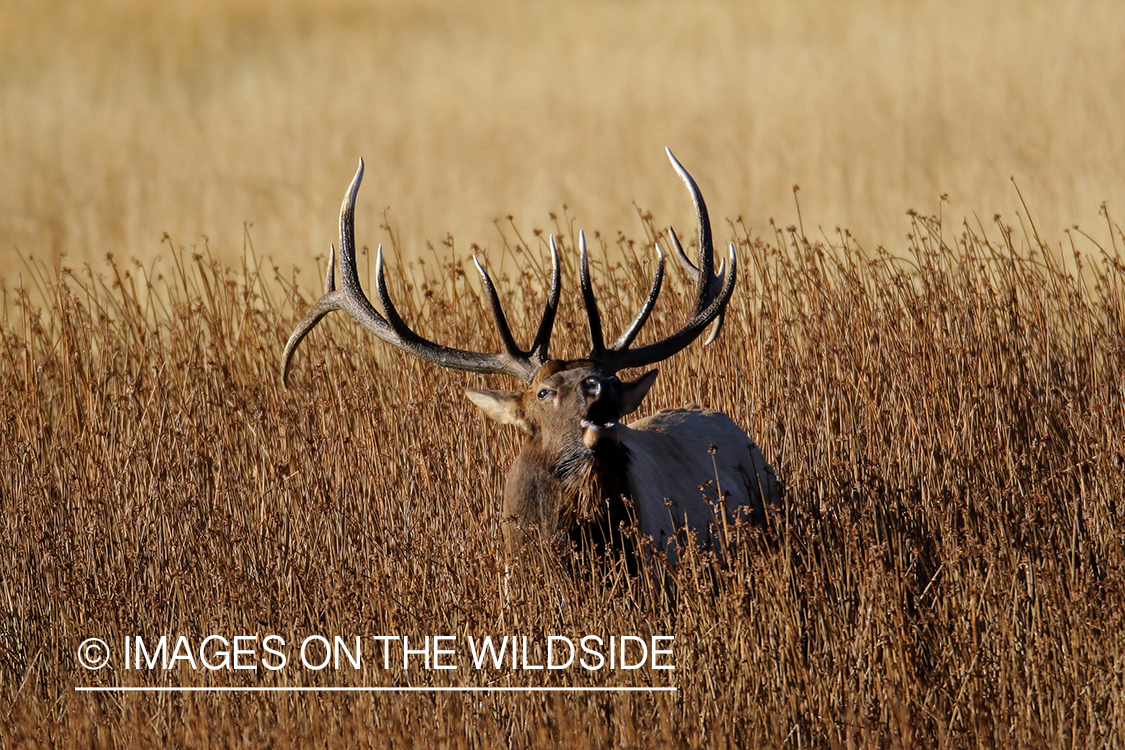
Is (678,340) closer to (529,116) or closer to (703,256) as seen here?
(703,256)

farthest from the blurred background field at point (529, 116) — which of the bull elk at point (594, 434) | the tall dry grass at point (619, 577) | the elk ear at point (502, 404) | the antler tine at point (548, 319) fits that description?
the elk ear at point (502, 404)

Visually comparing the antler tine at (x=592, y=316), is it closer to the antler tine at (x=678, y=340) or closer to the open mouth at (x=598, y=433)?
the antler tine at (x=678, y=340)

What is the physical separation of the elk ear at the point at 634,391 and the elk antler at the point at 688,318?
0.12 metres

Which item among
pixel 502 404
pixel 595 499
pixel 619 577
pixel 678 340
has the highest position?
pixel 678 340

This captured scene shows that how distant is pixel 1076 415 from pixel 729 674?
2.45 meters

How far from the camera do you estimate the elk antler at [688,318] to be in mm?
4328

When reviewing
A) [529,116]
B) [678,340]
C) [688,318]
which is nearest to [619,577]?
[678,340]

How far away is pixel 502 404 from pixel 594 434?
53 centimetres

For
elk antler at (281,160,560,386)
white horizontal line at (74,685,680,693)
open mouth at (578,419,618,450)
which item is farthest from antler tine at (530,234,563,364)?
white horizontal line at (74,685,680,693)

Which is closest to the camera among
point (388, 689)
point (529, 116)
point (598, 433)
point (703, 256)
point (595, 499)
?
point (388, 689)

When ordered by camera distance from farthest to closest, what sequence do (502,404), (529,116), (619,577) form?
(529,116)
(502,404)
(619,577)

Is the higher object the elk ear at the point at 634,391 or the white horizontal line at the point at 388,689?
the elk ear at the point at 634,391

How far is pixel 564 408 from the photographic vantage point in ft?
13.5

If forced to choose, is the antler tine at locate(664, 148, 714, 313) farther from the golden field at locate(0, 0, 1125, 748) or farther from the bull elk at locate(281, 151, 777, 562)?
the golden field at locate(0, 0, 1125, 748)
